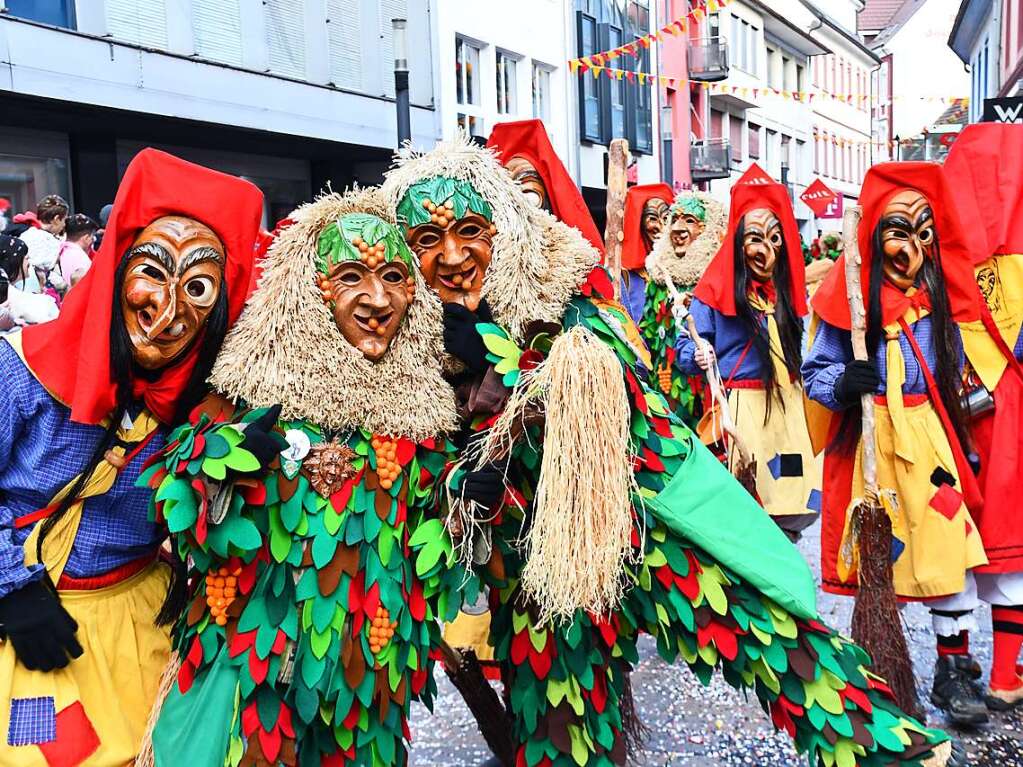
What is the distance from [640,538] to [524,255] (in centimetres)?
74

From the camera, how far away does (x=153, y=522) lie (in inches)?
100

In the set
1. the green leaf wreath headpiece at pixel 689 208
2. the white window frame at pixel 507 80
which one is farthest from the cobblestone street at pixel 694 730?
the white window frame at pixel 507 80

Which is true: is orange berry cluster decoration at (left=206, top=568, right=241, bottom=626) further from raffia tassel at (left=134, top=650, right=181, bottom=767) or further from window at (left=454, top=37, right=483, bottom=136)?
window at (left=454, top=37, right=483, bottom=136)

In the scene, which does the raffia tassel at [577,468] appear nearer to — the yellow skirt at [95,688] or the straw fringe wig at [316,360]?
the straw fringe wig at [316,360]

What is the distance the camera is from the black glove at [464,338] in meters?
2.53

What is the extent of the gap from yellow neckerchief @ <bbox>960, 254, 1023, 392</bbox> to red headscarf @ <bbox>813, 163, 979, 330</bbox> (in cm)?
9

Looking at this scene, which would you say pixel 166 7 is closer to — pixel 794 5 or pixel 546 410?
pixel 546 410

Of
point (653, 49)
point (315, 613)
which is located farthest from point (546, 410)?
point (653, 49)

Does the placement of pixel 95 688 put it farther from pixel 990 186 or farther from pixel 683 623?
pixel 990 186

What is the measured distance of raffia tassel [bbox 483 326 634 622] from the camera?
2.35 m

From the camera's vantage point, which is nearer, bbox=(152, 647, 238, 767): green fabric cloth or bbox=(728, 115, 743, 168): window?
bbox=(152, 647, 238, 767): green fabric cloth

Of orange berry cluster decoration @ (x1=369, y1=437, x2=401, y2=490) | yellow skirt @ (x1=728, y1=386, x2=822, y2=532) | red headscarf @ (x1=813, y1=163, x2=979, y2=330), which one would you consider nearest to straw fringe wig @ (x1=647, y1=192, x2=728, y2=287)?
yellow skirt @ (x1=728, y1=386, x2=822, y2=532)

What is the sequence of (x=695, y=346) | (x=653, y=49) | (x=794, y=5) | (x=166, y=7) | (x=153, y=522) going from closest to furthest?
1. (x=153, y=522)
2. (x=695, y=346)
3. (x=166, y=7)
4. (x=653, y=49)
5. (x=794, y=5)

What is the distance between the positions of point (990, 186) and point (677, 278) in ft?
9.88
